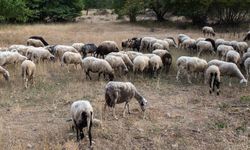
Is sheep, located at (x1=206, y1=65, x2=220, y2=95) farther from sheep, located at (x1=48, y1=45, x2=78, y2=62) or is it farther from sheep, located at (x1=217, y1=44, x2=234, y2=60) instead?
sheep, located at (x1=48, y1=45, x2=78, y2=62)

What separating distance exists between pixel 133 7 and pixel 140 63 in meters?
25.4

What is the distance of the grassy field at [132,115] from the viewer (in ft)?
34.7

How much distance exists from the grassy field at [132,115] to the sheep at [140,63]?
0.42 m

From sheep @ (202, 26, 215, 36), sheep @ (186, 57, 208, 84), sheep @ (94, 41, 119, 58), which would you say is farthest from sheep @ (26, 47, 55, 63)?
sheep @ (202, 26, 215, 36)

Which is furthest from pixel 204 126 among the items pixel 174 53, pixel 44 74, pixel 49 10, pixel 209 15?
pixel 49 10

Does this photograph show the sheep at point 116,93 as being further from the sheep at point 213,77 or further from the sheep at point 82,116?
the sheep at point 213,77

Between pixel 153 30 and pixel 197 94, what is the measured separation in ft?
75.6

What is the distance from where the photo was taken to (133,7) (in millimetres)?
42375

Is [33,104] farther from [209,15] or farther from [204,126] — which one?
[209,15]

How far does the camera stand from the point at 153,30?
38062mm

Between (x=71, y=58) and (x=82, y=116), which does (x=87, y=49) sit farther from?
(x=82, y=116)

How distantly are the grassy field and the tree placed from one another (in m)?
24.0

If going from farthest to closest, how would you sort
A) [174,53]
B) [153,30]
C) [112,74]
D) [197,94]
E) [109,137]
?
[153,30] < [174,53] < [112,74] < [197,94] < [109,137]

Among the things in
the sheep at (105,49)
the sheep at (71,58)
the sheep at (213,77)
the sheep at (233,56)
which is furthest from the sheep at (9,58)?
the sheep at (233,56)
